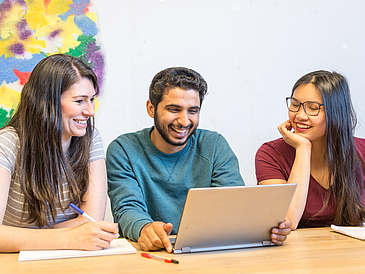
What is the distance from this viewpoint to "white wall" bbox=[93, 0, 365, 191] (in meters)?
2.16

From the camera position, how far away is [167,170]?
1.56 m

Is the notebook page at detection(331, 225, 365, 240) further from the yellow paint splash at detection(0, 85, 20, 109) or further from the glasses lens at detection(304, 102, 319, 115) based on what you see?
the yellow paint splash at detection(0, 85, 20, 109)

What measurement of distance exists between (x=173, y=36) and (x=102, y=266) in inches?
64.4

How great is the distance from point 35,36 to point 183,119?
3.49 feet

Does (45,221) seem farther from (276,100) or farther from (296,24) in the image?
(296,24)

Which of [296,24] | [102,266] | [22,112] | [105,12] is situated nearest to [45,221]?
[22,112]

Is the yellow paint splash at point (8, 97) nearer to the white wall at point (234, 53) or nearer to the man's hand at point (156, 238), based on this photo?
the white wall at point (234, 53)

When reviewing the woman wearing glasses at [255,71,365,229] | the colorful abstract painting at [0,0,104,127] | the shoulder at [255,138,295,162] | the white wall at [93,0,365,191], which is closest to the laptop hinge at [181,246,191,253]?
the woman wearing glasses at [255,71,365,229]

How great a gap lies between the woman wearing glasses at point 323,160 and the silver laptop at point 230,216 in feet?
1.65

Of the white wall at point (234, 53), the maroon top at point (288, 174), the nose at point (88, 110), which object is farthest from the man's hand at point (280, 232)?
the white wall at point (234, 53)

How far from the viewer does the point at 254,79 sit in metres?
2.36

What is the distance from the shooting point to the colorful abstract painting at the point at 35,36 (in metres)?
1.99

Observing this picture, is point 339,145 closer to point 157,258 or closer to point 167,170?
point 167,170

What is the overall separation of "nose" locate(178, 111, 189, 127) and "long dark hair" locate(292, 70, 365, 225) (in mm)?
551
